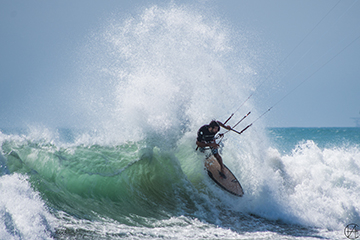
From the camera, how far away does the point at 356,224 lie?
Result: 6801mm

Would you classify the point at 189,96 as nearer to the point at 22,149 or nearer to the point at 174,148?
the point at 174,148

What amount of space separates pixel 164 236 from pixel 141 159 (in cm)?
345

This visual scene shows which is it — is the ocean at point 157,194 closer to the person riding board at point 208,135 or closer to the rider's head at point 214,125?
the person riding board at point 208,135

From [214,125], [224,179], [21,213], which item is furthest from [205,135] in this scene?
[21,213]

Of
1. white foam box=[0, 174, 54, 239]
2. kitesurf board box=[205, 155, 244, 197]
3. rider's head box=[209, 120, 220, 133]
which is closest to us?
white foam box=[0, 174, 54, 239]

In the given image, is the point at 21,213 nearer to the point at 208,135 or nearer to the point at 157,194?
the point at 157,194

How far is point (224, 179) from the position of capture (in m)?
7.94

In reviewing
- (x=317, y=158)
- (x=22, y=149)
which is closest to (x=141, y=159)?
(x=22, y=149)

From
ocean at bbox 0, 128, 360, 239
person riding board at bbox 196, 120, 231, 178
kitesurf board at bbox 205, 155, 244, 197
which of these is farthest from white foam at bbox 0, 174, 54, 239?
kitesurf board at bbox 205, 155, 244, 197

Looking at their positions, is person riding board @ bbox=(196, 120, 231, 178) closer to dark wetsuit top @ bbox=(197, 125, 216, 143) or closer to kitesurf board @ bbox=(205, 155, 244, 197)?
dark wetsuit top @ bbox=(197, 125, 216, 143)

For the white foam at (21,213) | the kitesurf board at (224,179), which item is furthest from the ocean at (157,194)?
the kitesurf board at (224,179)

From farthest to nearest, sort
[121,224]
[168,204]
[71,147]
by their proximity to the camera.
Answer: [71,147] < [168,204] < [121,224]

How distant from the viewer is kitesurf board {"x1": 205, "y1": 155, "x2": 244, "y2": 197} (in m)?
7.59

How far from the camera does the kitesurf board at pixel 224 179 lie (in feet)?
24.9
